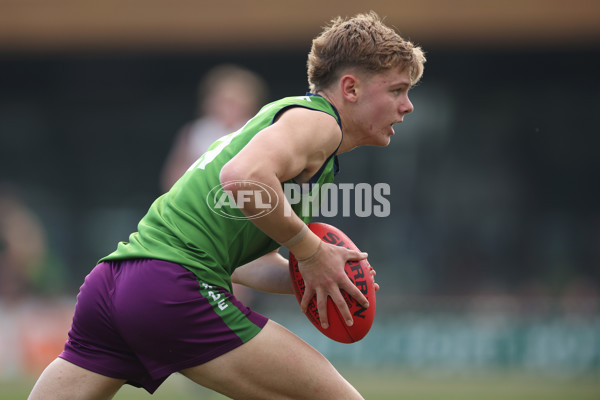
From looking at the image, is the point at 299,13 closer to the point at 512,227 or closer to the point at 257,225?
the point at 512,227

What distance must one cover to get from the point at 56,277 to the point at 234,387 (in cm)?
1152

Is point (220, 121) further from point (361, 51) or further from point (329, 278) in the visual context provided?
point (329, 278)

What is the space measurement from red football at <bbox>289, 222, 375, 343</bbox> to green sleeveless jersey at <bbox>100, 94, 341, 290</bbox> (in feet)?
0.67

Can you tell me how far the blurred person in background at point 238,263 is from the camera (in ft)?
10.4

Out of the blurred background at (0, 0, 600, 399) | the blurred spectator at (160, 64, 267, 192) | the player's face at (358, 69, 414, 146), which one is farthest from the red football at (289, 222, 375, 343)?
the blurred background at (0, 0, 600, 399)

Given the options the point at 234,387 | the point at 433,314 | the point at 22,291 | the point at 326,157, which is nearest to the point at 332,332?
the point at 234,387

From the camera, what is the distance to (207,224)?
3303mm

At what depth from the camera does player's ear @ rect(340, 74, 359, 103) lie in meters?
3.45

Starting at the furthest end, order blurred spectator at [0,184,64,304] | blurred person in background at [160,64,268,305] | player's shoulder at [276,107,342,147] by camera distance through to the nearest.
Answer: blurred spectator at [0,184,64,304], blurred person in background at [160,64,268,305], player's shoulder at [276,107,342,147]

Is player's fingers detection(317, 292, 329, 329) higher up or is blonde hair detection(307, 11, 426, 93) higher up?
blonde hair detection(307, 11, 426, 93)

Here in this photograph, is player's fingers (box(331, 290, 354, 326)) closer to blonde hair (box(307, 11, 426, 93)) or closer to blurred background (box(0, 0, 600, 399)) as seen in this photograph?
blonde hair (box(307, 11, 426, 93))

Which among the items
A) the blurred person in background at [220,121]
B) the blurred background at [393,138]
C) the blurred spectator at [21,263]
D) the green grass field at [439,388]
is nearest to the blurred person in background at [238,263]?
the blurred person in background at [220,121]

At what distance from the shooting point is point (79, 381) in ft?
10.8

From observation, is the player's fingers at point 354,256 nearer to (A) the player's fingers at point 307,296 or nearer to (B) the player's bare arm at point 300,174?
(B) the player's bare arm at point 300,174
